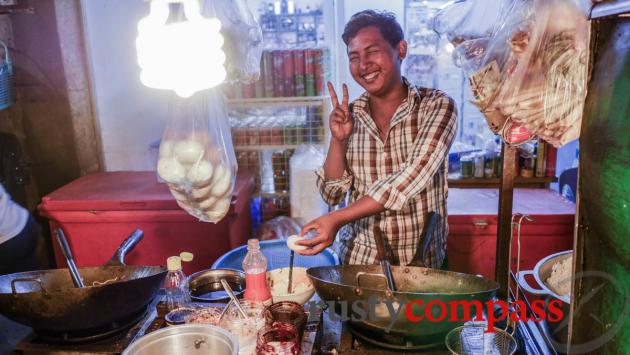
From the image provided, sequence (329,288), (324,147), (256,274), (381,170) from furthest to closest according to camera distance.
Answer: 1. (324,147)
2. (381,170)
3. (256,274)
4. (329,288)

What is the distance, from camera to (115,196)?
3.34 metres

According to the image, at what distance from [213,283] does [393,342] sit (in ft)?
2.56

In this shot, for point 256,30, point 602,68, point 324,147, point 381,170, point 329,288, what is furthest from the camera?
point 324,147

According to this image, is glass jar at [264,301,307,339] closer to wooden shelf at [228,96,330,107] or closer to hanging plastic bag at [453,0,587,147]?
hanging plastic bag at [453,0,587,147]

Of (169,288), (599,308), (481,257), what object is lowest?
(481,257)

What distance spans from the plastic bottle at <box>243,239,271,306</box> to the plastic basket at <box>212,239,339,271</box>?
2.25 ft

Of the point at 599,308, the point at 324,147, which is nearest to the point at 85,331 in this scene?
the point at 599,308

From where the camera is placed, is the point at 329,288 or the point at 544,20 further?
the point at 329,288

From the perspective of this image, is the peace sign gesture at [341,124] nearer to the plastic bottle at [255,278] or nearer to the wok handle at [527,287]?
the plastic bottle at [255,278]

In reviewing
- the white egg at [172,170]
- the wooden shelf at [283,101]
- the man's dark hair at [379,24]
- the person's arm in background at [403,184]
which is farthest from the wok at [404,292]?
the wooden shelf at [283,101]

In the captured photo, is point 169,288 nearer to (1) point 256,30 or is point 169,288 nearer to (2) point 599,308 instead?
(1) point 256,30

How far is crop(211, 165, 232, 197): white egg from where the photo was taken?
171 centimetres

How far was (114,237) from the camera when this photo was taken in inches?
132

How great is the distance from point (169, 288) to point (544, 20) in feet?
4.53
